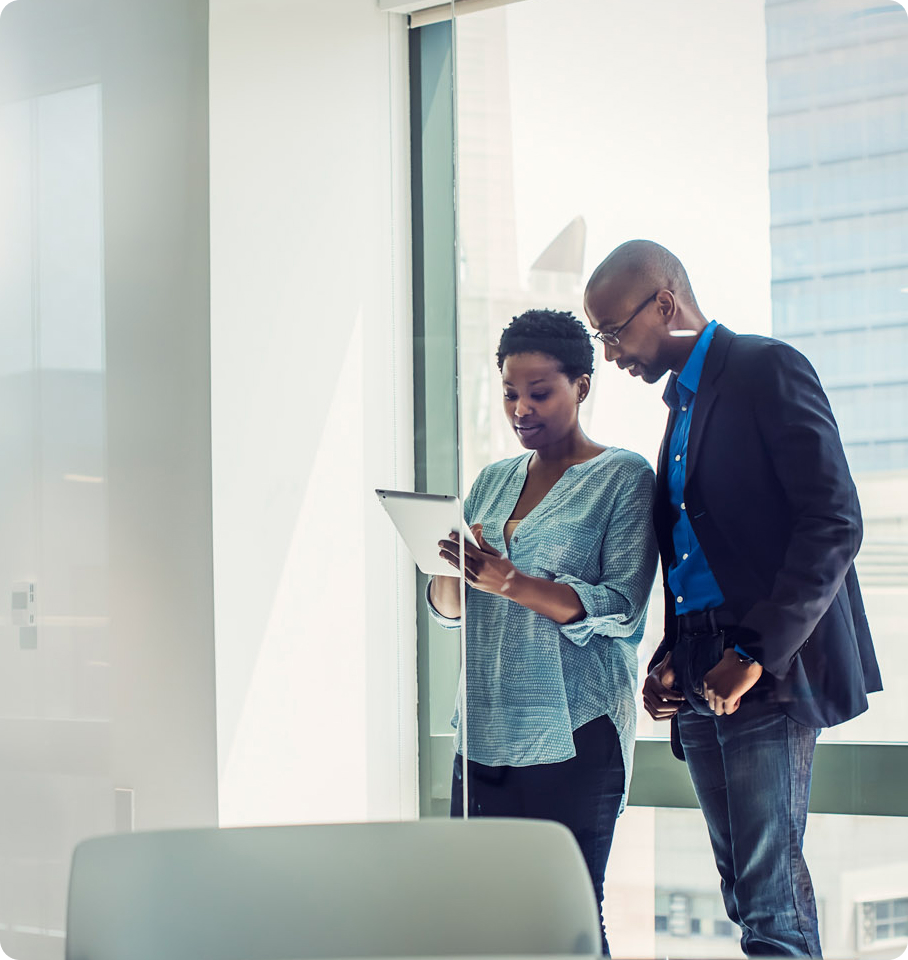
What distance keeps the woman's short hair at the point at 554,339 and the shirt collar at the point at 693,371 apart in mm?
216

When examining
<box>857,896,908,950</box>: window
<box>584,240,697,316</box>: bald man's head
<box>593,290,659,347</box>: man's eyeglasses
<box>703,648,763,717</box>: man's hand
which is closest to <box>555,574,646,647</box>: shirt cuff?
<box>703,648,763,717</box>: man's hand

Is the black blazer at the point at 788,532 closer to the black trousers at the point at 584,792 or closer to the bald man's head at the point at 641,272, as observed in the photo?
the bald man's head at the point at 641,272

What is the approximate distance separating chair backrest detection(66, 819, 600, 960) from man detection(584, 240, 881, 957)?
4.11ft

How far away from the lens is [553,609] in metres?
2.51

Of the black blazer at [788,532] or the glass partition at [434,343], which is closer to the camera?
the black blazer at [788,532]

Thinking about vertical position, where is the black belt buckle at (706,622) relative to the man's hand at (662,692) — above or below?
above

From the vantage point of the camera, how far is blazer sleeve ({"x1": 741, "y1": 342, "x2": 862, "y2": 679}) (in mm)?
2291

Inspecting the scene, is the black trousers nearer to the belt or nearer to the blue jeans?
the blue jeans

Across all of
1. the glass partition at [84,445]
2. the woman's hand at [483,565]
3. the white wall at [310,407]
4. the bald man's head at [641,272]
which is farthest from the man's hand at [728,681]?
the glass partition at [84,445]

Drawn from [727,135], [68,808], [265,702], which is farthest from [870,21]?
[68,808]

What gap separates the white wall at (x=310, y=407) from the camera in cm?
261

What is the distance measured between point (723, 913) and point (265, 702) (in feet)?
4.49

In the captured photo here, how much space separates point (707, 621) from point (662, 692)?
9.3 inches

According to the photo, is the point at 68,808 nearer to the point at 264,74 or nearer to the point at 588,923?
the point at 588,923
